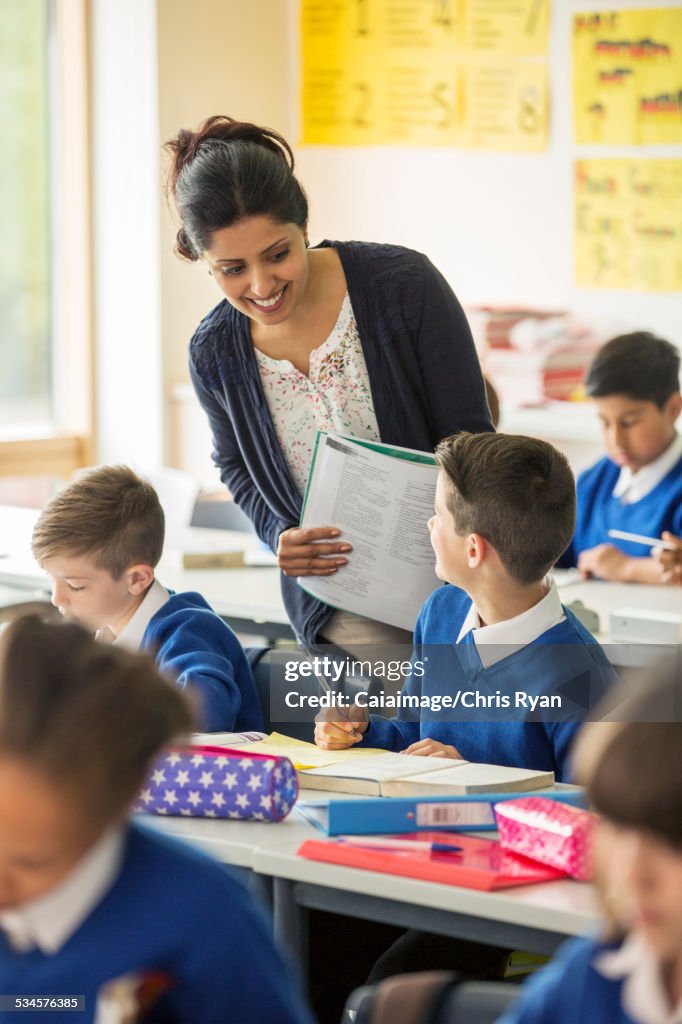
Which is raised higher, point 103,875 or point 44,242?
point 44,242

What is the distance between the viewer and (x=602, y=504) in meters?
3.43

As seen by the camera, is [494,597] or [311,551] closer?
[494,597]

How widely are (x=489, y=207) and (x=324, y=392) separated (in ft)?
8.28

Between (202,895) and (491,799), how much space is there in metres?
0.61

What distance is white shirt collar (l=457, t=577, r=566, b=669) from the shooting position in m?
2.00

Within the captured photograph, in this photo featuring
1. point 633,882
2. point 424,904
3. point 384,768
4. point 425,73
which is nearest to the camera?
point 633,882

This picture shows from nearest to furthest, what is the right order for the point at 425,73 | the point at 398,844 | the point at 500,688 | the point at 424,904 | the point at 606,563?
the point at 424,904 → the point at 398,844 → the point at 500,688 → the point at 606,563 → the point at 425,73

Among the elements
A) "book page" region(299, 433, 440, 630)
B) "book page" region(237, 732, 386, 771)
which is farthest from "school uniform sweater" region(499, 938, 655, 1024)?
"book page" region(299, 433, 440, 630)

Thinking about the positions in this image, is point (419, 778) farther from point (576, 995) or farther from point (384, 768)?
point (576, 995)

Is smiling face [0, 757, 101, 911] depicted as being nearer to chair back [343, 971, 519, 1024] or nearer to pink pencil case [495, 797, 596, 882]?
chair back [343, 971, 519, 1024]

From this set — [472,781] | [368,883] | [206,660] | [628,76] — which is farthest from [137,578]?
[628,76]

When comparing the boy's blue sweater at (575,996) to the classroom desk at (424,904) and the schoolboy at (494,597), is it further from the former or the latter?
the schoolboy at (494,597)

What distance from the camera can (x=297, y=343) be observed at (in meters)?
2.21

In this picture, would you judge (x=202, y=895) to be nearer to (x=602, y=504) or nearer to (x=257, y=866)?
(x=257, y=866)
